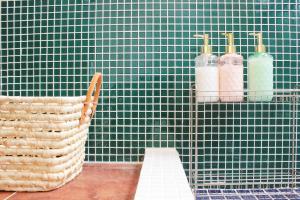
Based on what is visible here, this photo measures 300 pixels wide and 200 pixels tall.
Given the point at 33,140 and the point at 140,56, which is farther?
the point at 140,56

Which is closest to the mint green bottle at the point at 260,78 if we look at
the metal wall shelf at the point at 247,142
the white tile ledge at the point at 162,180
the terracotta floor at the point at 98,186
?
the metal wall shelf at the point at 247,142

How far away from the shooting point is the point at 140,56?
1332 mm

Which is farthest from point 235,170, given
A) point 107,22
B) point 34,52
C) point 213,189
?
point 34,52

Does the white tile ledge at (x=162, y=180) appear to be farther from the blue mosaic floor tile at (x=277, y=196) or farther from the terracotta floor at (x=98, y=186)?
the blue mosaic floor tile at (x=277, y=196)

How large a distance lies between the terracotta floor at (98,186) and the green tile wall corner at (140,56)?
153 mm

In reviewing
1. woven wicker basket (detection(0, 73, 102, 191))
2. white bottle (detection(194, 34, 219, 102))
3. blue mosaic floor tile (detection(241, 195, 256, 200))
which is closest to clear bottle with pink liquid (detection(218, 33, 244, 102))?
white bottle (detection(194, 34, 219, 102))

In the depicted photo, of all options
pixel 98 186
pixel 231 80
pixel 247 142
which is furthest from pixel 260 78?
pixel 98 186

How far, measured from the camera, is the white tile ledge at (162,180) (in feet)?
2.18

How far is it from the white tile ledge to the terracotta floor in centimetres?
8

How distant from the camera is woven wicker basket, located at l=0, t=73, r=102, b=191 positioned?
31.6 inches

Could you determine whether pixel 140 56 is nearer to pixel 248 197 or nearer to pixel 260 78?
pixel 260 78

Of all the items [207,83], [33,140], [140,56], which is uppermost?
[140,56]

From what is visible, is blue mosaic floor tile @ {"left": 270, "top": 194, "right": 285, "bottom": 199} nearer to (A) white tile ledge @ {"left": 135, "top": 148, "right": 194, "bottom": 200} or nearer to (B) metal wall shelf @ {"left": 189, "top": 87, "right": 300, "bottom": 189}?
(B) metal wall shelf @ {"left": 189, "top": 87, "right": 300, "bottom": 189}

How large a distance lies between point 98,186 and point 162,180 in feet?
0.80
